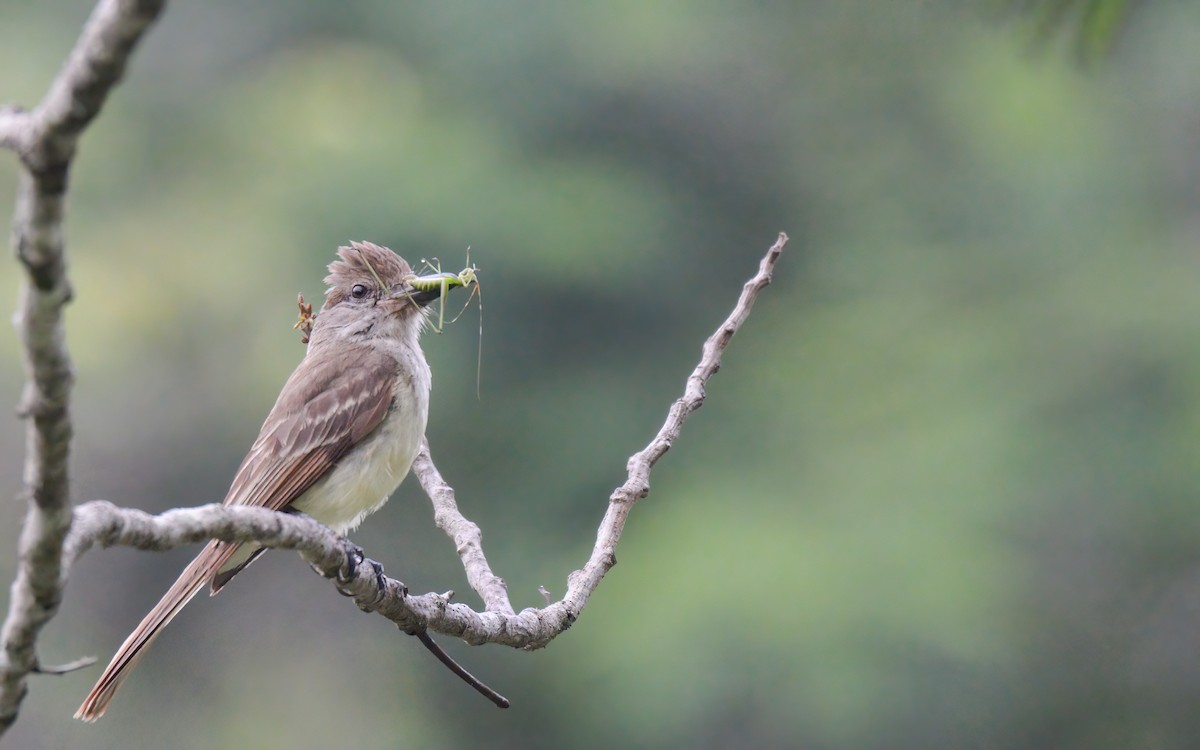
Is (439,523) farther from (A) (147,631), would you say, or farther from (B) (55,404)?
(B) (55,404)

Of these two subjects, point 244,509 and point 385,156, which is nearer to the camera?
point 244,509

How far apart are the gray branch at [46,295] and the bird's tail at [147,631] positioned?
171cm

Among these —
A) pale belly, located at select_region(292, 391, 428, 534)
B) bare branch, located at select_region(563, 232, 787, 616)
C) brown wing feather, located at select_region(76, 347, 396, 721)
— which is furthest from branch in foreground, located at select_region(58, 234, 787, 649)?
brown wing feather, located at select_region(76, 347, 396, 721)

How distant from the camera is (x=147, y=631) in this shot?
4254 mm

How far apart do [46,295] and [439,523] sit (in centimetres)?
284

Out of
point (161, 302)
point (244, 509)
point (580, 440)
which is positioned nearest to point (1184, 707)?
point (580, 440)

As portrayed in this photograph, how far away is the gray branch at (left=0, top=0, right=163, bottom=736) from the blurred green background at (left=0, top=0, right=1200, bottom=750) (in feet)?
39.1

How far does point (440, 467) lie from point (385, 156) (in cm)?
416

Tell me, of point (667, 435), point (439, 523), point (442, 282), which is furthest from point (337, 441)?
point (667, 435)

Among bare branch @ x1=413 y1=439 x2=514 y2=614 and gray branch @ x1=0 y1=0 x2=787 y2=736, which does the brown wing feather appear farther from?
gray branch @ x1=0 y1=0 x2=787 y2=736

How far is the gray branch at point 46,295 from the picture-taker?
1676mm

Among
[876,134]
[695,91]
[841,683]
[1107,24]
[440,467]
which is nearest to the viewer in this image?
[1107,24]

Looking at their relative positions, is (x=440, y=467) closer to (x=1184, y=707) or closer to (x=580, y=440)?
(x=580, y=440)

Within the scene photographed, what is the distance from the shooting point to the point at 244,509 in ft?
8.64
